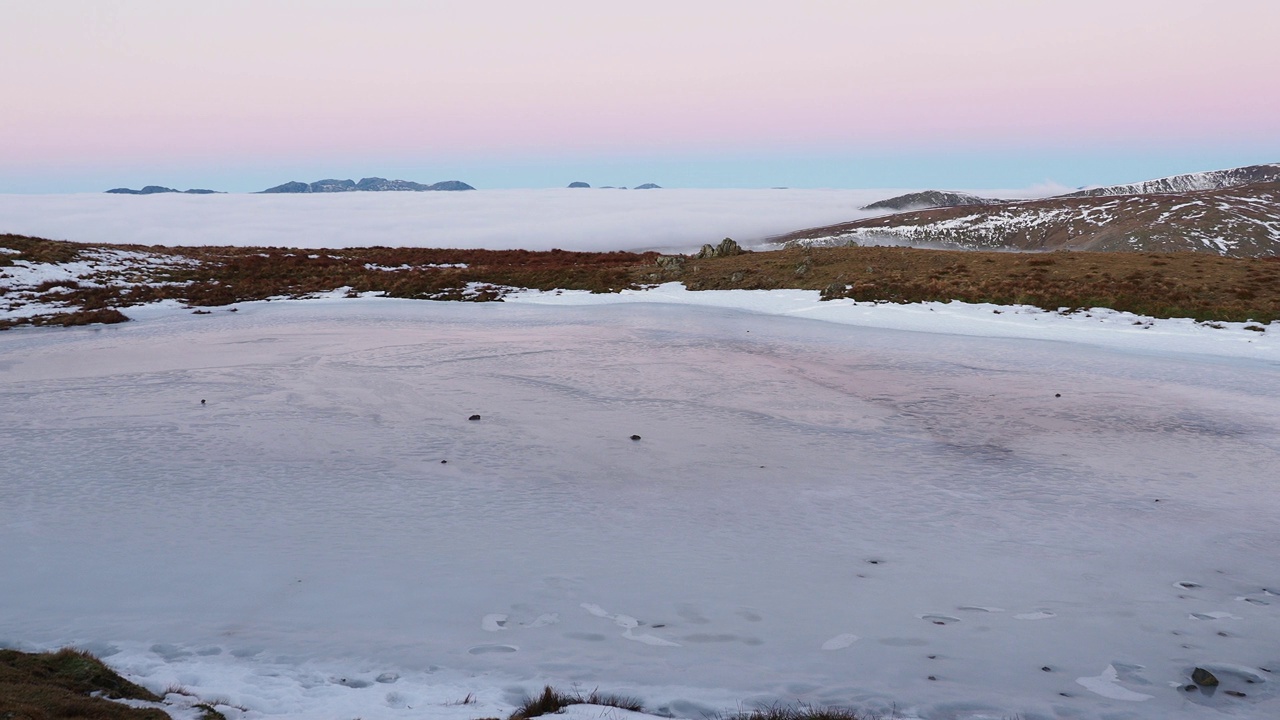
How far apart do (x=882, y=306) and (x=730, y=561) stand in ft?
76.8

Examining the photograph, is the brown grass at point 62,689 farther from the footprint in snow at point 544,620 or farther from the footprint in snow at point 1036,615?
the footprint in snow at point 1036,615

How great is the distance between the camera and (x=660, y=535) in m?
8.92

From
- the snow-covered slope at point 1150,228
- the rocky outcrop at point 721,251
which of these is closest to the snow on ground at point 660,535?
the rocky outcrop at point 721,251

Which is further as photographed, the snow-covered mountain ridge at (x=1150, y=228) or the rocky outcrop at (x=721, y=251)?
the snow-covered mountain ridge at (x=1150, y=228)

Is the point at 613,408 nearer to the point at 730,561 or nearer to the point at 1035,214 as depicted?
the point at 730,561

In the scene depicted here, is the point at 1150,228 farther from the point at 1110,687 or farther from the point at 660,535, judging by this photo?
the point at 1110,687

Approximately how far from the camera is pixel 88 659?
5527 mm

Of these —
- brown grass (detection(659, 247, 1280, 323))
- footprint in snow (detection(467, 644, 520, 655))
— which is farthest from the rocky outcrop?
footprint in snow (detection(467, 644, 520, 655))

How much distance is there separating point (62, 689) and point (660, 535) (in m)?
5.46

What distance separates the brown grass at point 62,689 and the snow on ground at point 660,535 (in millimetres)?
433

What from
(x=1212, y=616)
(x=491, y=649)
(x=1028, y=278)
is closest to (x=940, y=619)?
(x=1212, y=616)

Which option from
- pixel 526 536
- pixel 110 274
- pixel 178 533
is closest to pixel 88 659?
pixel 178 533

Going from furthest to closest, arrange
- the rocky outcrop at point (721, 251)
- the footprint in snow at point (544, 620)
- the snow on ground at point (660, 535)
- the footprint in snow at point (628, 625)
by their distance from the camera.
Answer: the rocky outcrop at point (721, 251)
the footprint in snow at point (544, 620)
the footprint in snow at point (628, 625)
the snow on ground at point (660, 535)

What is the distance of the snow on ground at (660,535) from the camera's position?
607 centimetres
